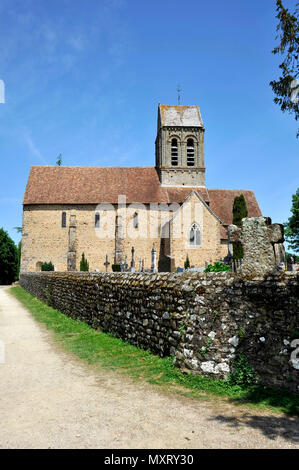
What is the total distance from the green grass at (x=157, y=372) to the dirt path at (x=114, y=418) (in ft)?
0.88

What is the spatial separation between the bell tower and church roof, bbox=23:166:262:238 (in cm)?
121

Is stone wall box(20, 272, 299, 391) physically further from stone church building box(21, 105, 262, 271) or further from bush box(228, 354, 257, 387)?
stone church building box(21, 105, 262, 271)

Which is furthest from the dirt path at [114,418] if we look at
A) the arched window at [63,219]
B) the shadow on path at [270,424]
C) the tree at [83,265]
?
the arched window at [63,219]

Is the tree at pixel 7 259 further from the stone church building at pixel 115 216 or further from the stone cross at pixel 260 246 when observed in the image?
the stone cross at pixel 260 246

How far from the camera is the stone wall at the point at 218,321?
4.64m

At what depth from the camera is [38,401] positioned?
4.73m

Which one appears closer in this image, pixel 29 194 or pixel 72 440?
pixel 72 440

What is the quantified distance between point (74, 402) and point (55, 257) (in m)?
31.2

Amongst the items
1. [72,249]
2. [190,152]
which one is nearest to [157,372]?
[72,249]

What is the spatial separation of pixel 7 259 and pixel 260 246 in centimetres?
4972

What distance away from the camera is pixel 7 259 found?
162 feet
